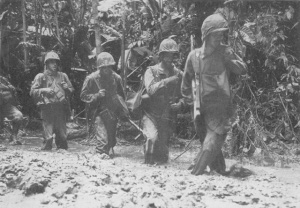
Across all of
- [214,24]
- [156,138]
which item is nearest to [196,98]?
[214,24]

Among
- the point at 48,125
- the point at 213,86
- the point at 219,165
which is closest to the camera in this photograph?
the point at 213,86

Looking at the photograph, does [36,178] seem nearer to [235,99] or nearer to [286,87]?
[235,99]

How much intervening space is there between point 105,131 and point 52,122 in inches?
51.0

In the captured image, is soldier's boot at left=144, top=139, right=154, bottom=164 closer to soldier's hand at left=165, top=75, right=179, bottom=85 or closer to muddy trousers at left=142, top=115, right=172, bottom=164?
muddy trousers at left=142, top=115, right=172, bottom=164

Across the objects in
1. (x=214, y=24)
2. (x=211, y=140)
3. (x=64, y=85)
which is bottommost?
(x=211, y=140)

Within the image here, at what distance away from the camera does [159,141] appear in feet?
29.9

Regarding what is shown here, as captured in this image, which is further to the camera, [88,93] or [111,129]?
[111,129]

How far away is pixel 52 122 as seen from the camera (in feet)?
34.1

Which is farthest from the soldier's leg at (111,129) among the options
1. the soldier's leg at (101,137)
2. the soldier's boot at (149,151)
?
the soldier's boot at (149,151)

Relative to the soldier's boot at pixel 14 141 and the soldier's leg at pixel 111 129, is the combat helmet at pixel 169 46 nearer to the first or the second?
the soldier's leg at pixel 111 129

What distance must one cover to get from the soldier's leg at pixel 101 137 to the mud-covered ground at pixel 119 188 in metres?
1.92

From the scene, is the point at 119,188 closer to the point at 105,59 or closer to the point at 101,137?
the point at 101,137

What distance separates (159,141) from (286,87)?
10.1 ft

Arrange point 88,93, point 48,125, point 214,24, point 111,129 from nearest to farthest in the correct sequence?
point 214,24
point 88,93
point 111,129
point 48,125
